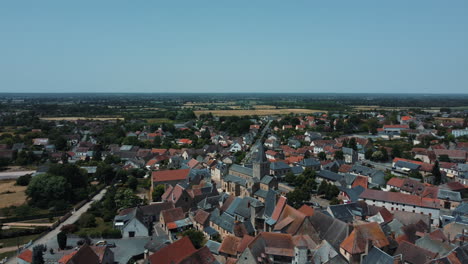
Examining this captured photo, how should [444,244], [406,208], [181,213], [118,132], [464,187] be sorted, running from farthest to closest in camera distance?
[118,132] → [464,187] → [406,208] → [181,213] → [444,244]

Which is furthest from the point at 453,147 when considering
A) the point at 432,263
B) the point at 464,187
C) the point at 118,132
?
the point at 118,132

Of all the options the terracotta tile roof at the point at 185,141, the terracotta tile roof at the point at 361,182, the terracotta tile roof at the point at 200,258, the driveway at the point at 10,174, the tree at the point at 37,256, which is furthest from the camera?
the terracotta tile roof at the point at 185,141

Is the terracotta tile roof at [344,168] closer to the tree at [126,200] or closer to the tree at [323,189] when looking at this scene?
the tree at [323,189]

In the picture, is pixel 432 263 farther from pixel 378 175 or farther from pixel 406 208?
pixel 378 175

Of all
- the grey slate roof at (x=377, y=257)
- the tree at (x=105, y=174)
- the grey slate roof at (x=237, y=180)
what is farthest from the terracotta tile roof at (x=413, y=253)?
the tree at (x=105, y=174)

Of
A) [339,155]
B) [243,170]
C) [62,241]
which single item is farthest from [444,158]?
[62,241]

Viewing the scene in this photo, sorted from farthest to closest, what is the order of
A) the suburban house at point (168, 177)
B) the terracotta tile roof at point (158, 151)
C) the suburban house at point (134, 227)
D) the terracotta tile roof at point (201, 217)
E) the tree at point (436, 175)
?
1. the terracotta tile roof at point (158, 151)
2. the tree at point (436, 175)
3. the suburban house at point (168, 177)
4. the terracotta tile roof at point (201, 217)
5. the suburban house at point (134, 227)

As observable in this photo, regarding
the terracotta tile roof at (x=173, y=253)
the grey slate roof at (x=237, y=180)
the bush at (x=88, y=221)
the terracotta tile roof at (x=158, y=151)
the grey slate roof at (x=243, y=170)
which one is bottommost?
the bush at (x=88, y=221)
